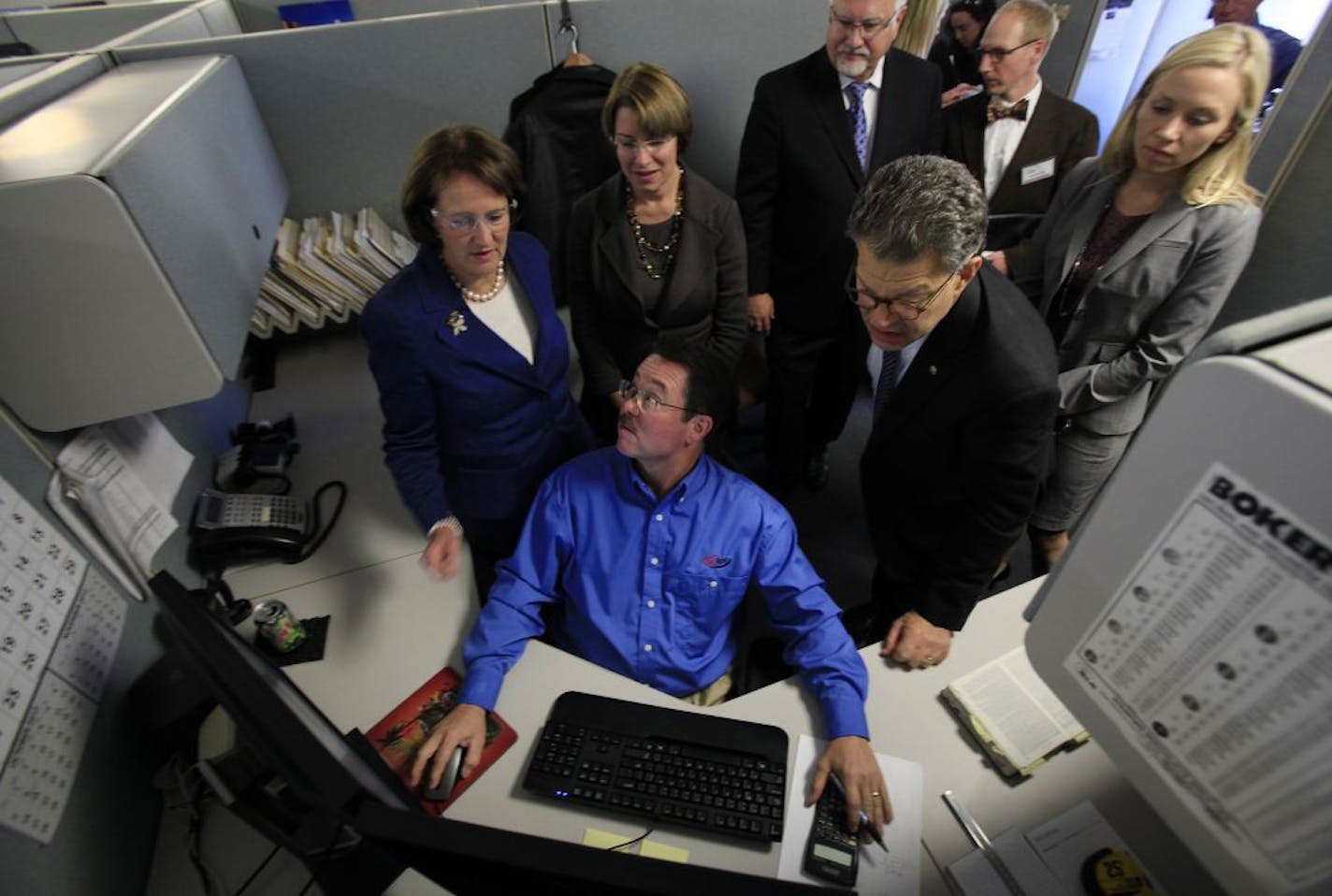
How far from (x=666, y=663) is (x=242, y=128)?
1.66m

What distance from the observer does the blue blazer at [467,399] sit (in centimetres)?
138

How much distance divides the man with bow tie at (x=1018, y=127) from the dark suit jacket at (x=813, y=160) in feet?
0.49

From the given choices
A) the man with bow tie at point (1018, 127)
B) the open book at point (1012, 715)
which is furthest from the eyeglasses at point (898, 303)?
the man with bow tie at point (1018, 127)

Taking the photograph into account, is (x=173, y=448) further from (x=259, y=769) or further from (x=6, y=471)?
(x=259, y=769)

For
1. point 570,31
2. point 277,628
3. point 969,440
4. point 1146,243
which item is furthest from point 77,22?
point 1146,243

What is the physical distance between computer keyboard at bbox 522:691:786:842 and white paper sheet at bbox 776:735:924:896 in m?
0.03

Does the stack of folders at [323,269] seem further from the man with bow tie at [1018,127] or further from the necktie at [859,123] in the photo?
the man with bow tie at [1018,127]

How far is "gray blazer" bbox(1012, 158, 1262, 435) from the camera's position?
1.50 meters

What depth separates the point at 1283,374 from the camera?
0.39m

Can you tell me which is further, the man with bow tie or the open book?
the man with bow tie

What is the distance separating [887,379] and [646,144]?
850mm

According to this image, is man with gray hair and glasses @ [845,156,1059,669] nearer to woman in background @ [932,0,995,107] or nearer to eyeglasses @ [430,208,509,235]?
eyeglasses @ [430,208,509,235]

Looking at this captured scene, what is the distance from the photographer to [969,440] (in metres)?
1.27

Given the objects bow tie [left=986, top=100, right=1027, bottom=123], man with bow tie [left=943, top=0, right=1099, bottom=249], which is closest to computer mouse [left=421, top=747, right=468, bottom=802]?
man with bow tie [left=943, top=0, right=1099, bottom=249]
